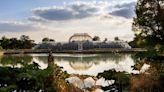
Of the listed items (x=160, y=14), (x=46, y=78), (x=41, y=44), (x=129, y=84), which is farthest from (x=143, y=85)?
(x=41, y=44)

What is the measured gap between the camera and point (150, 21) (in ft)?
120

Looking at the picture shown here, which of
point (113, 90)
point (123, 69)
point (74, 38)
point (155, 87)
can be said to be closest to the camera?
point (123, 69)

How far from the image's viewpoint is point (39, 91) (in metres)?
8.43

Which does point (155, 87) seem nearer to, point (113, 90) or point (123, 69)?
point (113, 90)

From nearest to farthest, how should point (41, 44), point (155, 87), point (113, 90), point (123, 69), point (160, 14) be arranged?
point (123, 69) → point (113, 90) → point (155, 87) → point (160, 14) → point (41, 44)

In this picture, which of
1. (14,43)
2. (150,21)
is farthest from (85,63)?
(14,43)

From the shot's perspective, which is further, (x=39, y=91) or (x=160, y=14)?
(x=160, y=14)

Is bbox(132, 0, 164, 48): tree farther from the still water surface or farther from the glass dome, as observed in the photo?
the glass dome

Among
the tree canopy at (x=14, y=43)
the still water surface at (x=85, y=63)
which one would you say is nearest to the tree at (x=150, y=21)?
the still water surface at (x=85, y=63)

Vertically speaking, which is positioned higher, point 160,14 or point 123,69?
point 160,14

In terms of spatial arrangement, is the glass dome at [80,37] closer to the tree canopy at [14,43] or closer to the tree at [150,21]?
the tree canopy at [14,43]

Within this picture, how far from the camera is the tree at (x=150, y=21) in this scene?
1423 inches

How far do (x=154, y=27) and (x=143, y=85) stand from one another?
95.2 ft

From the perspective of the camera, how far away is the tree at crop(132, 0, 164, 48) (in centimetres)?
3616
